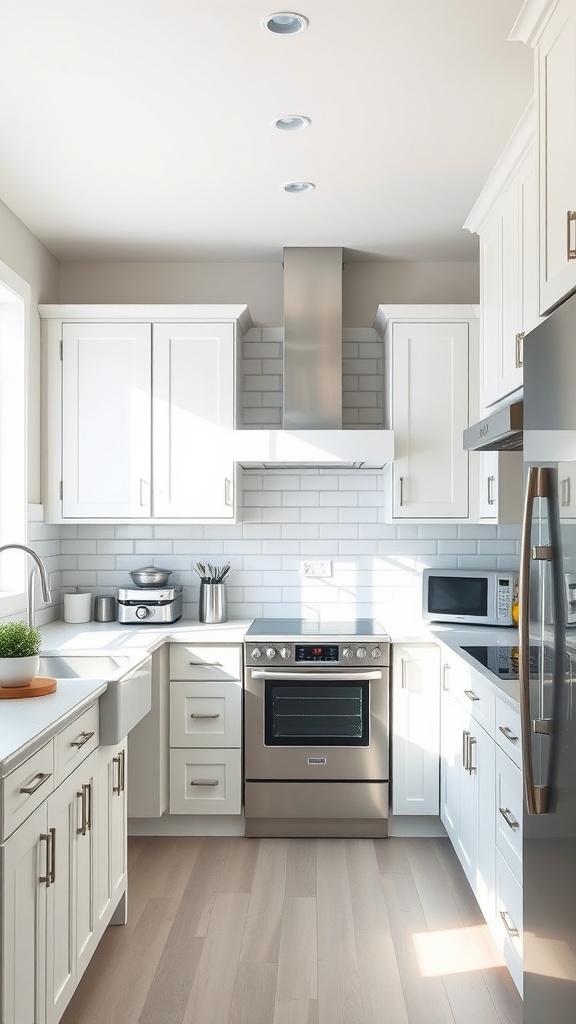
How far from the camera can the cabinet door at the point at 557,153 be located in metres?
1.76

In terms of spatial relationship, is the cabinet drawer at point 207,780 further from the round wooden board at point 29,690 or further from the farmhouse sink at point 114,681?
the round wooden board at point 29,690

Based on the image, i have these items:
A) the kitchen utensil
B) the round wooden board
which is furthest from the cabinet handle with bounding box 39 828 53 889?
the kitchen utensil

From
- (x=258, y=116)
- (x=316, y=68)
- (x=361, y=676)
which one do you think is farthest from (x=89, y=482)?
(x=316, y=68)

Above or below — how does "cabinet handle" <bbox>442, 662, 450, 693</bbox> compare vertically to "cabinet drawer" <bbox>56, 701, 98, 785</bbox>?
below

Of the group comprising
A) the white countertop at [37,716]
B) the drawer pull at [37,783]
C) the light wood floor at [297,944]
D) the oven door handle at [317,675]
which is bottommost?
the light wood floor at [297,944]

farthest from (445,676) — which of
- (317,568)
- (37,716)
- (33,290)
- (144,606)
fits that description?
(33,290)

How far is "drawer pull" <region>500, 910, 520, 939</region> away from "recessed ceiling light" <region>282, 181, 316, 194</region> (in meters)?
2.73

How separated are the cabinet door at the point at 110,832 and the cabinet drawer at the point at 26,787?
0.57m

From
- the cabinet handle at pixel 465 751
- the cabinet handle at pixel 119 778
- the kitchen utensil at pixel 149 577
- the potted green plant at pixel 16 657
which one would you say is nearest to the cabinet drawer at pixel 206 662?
the kitchen utensil at pixel 149 577

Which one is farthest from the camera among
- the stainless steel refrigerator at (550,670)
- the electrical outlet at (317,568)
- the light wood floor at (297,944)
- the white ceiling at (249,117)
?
the electrical outlet at (317,568)

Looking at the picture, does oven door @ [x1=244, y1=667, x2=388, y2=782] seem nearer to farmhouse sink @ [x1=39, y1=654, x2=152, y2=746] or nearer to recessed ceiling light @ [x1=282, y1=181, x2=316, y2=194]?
farmhouse sink @ [x1=39, y1=654, x2=152, y2=746]

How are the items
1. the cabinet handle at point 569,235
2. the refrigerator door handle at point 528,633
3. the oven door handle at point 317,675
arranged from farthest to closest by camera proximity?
the oven door handle at point 317,675 < the cabinet handle at point 569,235 < the refrigerator door handle at point 528,633

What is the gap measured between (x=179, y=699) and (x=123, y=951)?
1.23 m

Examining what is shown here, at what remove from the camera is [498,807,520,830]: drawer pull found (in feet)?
7.97
